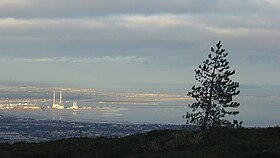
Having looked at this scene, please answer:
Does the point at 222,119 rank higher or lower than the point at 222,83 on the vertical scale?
lower

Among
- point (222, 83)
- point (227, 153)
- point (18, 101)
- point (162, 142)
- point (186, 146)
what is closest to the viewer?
point (227, 153)

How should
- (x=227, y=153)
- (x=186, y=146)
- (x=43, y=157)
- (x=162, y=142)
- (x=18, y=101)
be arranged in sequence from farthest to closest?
(x=18, y=101), (x=43, y=157), (x=162, y=142), (x=186, y=146), (x=227, y=153)

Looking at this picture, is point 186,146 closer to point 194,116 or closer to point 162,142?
point 162,142

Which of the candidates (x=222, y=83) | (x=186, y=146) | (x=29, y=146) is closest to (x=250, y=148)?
(x=186, y=146)

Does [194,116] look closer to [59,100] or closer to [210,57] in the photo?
[210,57]

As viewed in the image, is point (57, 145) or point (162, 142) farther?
point (57, 145)

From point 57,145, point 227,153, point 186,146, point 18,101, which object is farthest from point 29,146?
point 18,101
